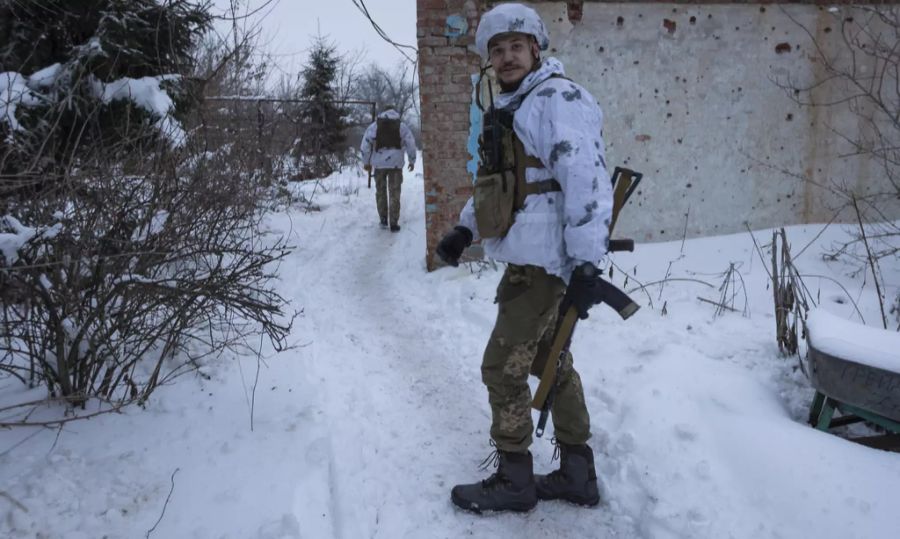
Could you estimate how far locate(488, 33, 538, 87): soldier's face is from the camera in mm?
2164

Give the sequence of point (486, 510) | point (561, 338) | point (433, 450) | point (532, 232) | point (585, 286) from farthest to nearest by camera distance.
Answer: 1. point (433, 450)
2. point (486, 510)
3. point (561, 338)
4. point (532, 232)
5. point (585, 286)

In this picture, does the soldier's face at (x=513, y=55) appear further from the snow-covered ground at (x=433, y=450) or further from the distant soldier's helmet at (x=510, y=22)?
the snow-covered ground at (x=433, y=450)

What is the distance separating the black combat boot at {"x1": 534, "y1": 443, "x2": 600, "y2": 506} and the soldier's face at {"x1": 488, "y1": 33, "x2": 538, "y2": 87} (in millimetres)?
1552

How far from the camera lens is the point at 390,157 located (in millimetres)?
8008

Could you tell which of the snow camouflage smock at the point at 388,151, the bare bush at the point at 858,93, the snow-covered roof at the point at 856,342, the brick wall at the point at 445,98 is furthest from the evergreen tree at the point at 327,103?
the snow-covered roof at the point at 856,342

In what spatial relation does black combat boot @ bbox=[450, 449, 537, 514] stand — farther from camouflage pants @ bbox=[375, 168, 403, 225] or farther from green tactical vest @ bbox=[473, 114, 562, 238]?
camouflage pants @ bbox=[375, 168, 403, 225]

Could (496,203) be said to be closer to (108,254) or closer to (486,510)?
(486,510)

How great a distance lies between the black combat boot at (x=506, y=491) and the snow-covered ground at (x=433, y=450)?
0.05m

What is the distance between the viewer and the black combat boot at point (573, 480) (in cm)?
237

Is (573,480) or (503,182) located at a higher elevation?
(503,182)

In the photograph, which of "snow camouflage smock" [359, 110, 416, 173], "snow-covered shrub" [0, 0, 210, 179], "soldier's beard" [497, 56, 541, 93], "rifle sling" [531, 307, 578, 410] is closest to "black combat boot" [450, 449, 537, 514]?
"rifle sling" [531, 307, 578, 410]

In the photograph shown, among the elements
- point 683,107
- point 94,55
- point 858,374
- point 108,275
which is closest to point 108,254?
point 108,275

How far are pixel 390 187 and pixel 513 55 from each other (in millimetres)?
5966

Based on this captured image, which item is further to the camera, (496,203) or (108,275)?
(108,275)
